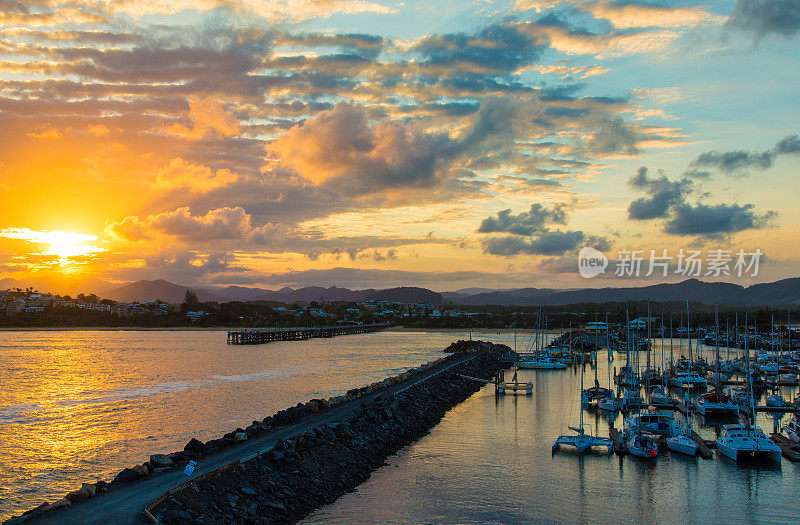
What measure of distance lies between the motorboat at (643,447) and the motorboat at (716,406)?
13.5 m

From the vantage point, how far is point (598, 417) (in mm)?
43125

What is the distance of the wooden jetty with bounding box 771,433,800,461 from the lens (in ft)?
102

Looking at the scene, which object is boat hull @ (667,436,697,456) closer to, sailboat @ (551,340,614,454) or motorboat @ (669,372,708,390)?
sailboat @ (551,340,614,454)

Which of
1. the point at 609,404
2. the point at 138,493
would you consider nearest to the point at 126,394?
the point at 138,493

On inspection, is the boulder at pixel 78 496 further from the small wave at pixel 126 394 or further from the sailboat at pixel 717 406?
the sailboat at pixel 717 406

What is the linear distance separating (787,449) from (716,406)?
9.70m

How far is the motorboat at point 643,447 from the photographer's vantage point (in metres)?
30.6

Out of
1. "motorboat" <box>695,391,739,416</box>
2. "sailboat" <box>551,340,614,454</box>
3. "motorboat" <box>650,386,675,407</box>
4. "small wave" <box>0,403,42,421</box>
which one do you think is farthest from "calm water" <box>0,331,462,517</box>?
"motorboat" <box>695,391,739,416</box>

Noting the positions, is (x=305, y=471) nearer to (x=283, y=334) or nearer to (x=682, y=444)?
(x=682, y=444)

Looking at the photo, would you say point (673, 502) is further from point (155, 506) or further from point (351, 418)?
point (155, 506)

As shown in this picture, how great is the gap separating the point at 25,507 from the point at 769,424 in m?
42.6

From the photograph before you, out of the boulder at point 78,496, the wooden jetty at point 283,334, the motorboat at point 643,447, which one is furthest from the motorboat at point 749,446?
the wooden jetty at point 283,334

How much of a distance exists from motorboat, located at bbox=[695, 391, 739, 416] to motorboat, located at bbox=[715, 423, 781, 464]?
11440mm

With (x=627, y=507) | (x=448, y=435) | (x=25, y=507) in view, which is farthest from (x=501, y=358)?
(x=25, y=507)
